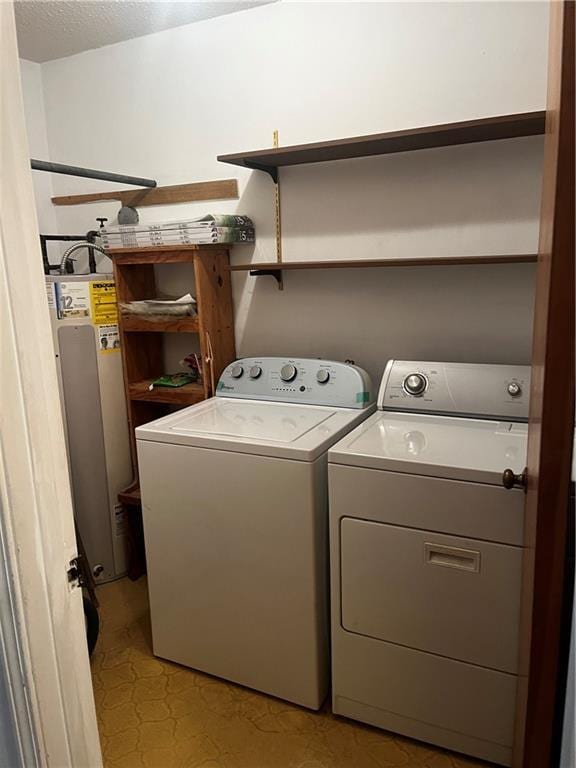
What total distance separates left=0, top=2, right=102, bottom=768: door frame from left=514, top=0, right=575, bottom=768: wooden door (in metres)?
0.75

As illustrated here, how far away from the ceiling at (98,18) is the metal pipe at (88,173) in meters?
0.54

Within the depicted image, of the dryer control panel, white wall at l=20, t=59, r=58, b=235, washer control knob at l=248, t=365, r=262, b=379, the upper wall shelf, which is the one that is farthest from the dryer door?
white wall at l=20, t=59, r=58, b=235

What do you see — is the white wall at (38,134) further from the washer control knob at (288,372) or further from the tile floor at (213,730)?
the tile floor at (213,730)

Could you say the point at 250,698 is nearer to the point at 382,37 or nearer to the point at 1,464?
the point at 1,464

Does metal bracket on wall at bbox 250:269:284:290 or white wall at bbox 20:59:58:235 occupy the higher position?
white wall at bbox 20:59:58:235

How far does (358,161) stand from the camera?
7.55ft

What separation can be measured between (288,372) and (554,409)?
151cm

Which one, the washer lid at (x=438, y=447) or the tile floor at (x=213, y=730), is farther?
the tile floor at (x=213, y=730)

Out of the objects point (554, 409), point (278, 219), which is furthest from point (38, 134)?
point (554, 409)

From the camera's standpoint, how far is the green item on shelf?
2.64 m

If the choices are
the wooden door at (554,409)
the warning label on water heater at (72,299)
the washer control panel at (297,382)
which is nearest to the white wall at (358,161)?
the washer control panel at (297,382)

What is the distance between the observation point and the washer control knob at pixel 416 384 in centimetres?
211

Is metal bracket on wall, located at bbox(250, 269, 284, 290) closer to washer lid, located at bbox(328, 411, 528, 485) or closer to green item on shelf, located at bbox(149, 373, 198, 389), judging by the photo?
green item on shelf, located at bbox(149, 373, 198, 389)

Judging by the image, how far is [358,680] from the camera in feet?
6.13
